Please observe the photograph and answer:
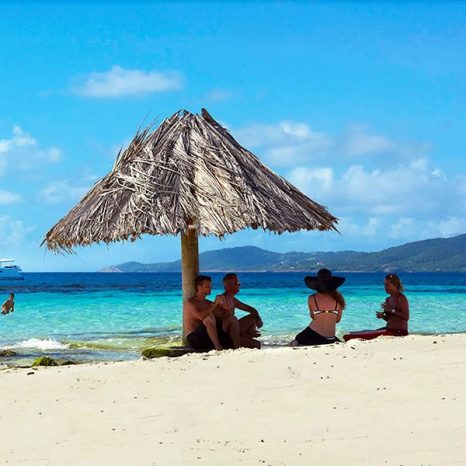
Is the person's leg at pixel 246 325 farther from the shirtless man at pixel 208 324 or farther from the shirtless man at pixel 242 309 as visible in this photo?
the shirtless man at pixel 208 324

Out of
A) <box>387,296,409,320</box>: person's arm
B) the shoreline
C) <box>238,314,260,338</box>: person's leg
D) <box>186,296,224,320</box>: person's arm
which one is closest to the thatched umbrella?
<box>186,296,224,320</box>: person's arm

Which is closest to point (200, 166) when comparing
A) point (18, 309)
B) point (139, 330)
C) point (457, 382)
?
point (457, 382)

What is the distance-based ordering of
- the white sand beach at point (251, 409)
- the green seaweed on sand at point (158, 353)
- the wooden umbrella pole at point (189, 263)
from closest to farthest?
the white sand beach at point (251, 409), the green seaweed on sand at point (158, 353), the wooden umbrella pole at point (189, 263)

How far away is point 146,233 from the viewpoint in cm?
781

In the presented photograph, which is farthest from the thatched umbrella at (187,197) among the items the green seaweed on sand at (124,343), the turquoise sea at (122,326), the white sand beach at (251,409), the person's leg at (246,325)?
the green seaweed on sand at (124,343)

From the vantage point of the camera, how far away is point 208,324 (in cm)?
767

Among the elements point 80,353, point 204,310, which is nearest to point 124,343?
point 80,353

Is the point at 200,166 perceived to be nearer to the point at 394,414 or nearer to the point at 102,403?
the point at 102,403

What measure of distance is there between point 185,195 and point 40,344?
7152 mm

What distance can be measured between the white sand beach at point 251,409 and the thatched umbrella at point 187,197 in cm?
141

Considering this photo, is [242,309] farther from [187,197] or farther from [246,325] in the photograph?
[187,197]

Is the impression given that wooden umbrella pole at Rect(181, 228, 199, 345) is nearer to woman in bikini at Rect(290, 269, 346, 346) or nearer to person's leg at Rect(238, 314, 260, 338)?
person's leg at Rect(238, 314, 260, 338)

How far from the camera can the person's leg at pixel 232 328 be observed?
25.5ft

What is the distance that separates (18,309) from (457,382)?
20.4 metres
